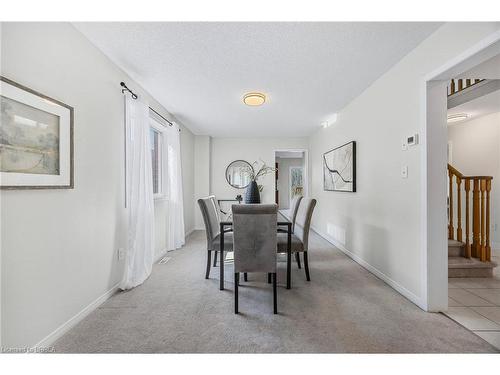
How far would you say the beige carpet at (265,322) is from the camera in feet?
4.92

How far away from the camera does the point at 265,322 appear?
1.78 m

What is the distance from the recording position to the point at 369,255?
9.39 feet

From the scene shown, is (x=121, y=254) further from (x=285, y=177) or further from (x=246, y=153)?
(x=285, y=177)

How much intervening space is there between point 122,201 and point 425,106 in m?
3.01

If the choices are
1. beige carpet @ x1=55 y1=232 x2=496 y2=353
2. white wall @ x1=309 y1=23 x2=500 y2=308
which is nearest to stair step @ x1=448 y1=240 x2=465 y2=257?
white wall @ x1=309 y1=23 x2=500 y2=308

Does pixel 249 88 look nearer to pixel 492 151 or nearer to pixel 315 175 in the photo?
pixel 315 175

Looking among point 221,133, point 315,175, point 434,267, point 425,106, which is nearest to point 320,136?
point 315,175

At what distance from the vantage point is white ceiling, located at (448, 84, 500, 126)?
9.79ft

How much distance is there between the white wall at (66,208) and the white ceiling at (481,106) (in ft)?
14.7

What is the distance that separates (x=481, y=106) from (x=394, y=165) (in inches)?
90.7

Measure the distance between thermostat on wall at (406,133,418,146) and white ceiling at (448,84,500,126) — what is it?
1.79 metres

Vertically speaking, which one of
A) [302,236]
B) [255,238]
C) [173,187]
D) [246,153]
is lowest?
[302,236]

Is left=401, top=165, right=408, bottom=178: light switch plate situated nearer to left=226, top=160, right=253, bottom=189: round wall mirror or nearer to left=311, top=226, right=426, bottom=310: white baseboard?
left=311, top=226, right=426, bottom=310: white baseboard

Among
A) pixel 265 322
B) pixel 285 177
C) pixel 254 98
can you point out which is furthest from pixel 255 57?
pixel 285 177
